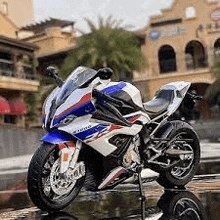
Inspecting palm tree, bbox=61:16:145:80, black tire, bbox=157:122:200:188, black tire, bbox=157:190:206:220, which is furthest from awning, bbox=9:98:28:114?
black tire, bbox=157:190:206:220

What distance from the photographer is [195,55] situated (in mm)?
46406

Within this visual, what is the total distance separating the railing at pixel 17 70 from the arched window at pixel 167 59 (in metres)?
15.5

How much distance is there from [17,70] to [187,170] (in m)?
26.5

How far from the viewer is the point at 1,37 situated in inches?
1153

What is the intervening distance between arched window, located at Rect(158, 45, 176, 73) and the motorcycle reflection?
132 feet

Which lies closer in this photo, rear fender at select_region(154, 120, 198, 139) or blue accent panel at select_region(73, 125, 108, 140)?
blue accent panel at select_region(73, 125, 108, 140)

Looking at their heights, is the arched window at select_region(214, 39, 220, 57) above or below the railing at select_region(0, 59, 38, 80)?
above

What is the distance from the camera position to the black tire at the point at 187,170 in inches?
228

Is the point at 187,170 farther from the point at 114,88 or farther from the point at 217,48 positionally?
the point at 217,48

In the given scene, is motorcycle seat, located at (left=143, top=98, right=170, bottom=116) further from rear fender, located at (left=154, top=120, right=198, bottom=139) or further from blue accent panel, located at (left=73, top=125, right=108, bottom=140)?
blue accent panel, located at (left=73, top=125, right=108, bottom=140)

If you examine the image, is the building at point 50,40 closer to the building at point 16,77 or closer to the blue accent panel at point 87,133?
the building at point 16,77

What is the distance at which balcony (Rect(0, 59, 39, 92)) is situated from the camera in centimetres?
2905

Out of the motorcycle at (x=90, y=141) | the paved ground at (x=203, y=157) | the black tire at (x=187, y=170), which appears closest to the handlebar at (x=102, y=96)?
the motorcycle at (x=90, y=141)

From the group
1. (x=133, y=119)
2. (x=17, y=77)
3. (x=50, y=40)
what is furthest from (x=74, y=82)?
(x=50, y=40)
